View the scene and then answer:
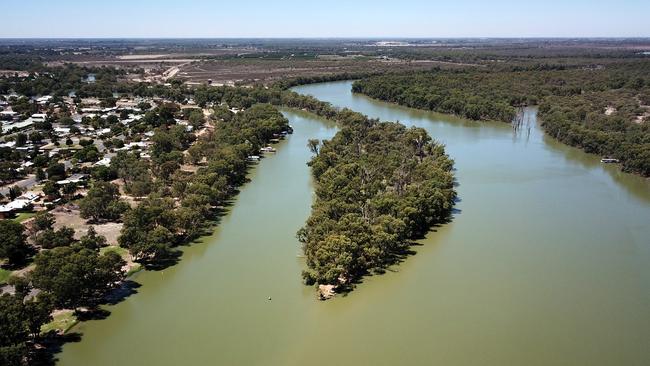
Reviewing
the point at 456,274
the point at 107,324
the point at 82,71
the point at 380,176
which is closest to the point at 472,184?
the point at 380,176

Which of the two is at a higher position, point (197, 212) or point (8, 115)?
point (8, 115)

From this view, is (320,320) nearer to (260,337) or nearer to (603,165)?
(260,337)

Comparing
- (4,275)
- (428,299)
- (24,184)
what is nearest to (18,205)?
(24,184)

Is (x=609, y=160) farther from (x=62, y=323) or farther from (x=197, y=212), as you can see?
(x=62, y=323)

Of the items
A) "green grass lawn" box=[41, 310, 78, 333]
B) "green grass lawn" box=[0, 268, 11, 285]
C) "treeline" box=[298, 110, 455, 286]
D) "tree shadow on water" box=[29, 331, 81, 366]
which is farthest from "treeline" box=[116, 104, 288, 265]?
"treeline" box=[298, 110, 455, 286]

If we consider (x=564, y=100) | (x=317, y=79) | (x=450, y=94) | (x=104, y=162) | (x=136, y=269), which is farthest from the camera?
(x=317, y=79)

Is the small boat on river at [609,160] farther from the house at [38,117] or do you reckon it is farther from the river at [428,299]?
the house at [38,117]
